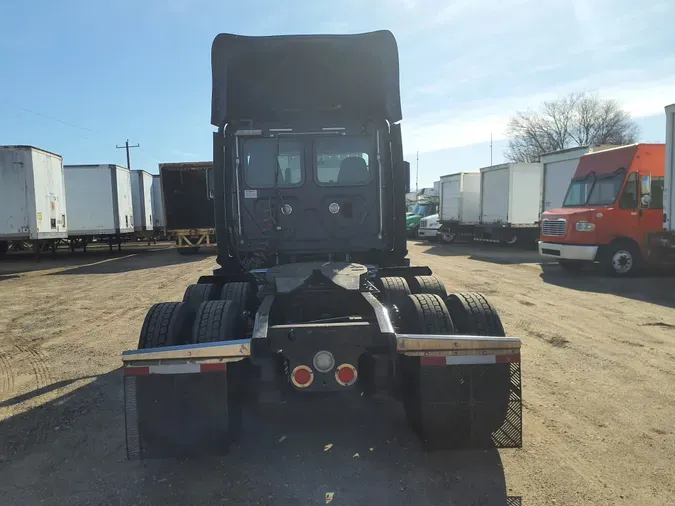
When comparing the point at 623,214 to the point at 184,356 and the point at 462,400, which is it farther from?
the point at 184,356

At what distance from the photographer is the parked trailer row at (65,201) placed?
16469 millimetres

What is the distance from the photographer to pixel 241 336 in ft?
12.7

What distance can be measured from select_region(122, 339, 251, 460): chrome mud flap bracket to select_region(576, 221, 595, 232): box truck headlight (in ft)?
38.2

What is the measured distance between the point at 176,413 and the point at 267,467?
761 mm

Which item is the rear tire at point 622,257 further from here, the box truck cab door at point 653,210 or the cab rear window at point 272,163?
the cab rear window at point 272,163

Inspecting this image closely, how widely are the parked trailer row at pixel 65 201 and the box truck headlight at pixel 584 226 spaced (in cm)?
1656

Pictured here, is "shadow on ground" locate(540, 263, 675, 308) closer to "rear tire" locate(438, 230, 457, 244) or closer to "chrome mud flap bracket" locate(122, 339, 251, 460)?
"chrome mud flap bracket" locate(122, 339, 251, 460)

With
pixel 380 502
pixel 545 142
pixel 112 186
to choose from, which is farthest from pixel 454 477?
pixel 545 142

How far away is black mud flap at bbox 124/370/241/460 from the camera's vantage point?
3.30m

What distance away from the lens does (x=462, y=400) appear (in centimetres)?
338

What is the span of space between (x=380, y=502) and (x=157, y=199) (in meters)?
26.5

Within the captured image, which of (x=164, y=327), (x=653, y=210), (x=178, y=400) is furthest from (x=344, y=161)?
(x=653, y=210)

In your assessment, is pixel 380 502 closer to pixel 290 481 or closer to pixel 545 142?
pixel 290 481

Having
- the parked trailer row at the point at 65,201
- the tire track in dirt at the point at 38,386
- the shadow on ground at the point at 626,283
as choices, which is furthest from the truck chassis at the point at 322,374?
the parked trailer row at the point at 65,201
